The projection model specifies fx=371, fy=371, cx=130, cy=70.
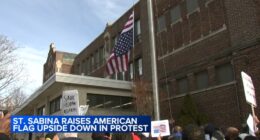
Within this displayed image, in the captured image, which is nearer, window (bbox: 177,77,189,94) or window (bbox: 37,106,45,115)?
window (bbox: 177,77,189,94)

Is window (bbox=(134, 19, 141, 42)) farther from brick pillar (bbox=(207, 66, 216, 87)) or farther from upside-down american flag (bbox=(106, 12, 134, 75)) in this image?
upside-down american flag (bbox=(106, 12, 134, 75))

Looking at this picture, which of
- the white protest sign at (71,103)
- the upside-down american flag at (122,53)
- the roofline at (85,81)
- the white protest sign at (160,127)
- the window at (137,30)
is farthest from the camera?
the window at (137,30)

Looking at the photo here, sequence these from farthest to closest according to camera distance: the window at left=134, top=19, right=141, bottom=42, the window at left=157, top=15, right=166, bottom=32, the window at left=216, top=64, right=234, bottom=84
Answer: the window at left=134, top=19, right=141, bottom=42 < the window at left=157, top=15, right=166, bottom=32 < the window at left=216, top=64, right=234, bottom=84

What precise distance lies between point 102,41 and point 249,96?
1182 inches

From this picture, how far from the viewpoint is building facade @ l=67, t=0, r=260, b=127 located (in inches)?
755

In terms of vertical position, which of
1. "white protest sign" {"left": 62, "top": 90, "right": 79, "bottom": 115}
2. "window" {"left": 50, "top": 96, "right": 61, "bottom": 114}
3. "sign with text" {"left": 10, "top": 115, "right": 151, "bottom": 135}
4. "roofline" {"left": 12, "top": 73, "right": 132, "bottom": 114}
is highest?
"roofline" {"left": 12, "top": 73, "right": 132, "bottom": 114}

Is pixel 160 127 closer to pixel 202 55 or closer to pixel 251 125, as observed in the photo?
pixel 251 125

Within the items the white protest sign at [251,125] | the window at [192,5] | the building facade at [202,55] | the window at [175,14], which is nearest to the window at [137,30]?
the building facade at [202,55]

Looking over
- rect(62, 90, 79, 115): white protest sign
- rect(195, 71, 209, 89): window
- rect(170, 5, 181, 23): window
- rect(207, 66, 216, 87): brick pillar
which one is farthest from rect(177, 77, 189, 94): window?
rect(62, 90, 79, 115): white protest sign

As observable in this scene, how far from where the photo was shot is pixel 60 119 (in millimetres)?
9211

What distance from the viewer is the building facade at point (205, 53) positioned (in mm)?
19188

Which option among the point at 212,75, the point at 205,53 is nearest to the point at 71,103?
the point at 212,75

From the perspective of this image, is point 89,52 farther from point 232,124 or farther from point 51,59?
point 232,124

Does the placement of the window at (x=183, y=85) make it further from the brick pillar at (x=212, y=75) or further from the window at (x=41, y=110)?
the window at (x=41, y=110)
